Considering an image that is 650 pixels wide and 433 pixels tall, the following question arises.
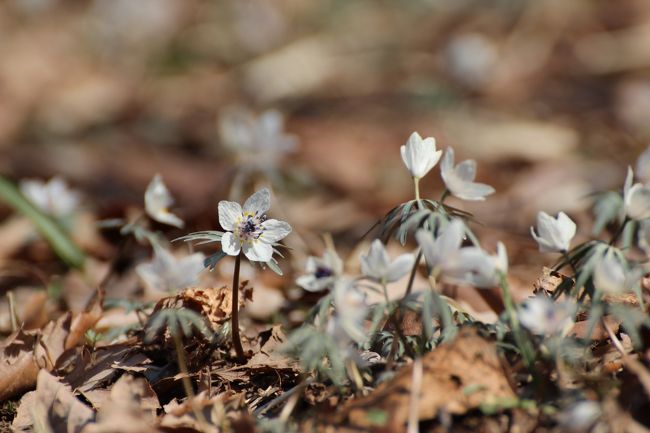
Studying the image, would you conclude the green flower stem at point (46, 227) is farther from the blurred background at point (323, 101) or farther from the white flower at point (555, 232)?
the white flower at point (555, 232)

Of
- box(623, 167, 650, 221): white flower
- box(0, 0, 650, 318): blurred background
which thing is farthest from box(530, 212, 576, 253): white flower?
box(0, 0, 650, 318): blurred background

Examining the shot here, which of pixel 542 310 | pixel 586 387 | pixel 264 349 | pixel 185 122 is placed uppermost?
pixel 542 310

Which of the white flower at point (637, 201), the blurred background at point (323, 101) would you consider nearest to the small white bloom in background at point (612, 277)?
the white flower at point (637, 201)

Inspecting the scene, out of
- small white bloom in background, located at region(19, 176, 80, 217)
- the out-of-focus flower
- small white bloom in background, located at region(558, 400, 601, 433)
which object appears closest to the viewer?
small white bloom in background, located at region(558, 400, 601, 433)

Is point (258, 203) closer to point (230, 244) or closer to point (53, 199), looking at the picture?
point (230, 244)

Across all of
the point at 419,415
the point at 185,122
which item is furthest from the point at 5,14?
the point at 419,415

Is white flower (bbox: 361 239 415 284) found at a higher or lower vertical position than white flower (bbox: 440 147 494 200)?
lower

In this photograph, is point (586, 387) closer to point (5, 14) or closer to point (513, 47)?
point (513, 47)

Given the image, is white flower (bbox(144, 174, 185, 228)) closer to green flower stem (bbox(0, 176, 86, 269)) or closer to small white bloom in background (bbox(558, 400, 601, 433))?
green flower stem (bbox(0, 176, 86, 269))
